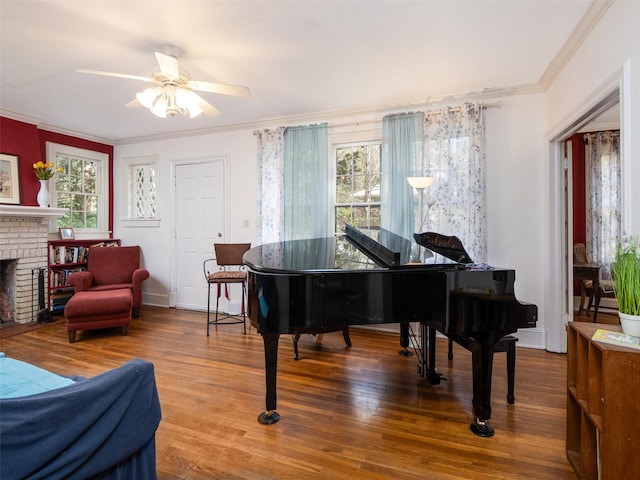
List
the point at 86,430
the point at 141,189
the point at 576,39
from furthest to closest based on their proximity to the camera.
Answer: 1. the point at 141,189
2. the point at 576,39
3. the point at 86,430

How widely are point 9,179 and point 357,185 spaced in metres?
4.27

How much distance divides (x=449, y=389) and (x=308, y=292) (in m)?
1.45

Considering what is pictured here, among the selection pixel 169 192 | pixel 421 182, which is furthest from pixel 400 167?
pixel 169 192

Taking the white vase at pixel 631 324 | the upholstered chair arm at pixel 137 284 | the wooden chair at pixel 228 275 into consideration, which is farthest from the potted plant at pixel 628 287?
the upholstered chair arm at pixel 137 284

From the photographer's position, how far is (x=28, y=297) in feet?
13.2

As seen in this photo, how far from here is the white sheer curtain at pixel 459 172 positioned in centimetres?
324

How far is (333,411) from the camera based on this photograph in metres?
2.07

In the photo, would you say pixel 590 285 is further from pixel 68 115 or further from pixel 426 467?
pixel 68 115

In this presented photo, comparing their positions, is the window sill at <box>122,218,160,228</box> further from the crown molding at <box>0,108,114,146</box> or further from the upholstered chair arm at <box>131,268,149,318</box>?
the crown molding at <box>0,108,114,146</box>

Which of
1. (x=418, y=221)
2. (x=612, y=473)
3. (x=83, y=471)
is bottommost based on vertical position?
(x=612, y=473)

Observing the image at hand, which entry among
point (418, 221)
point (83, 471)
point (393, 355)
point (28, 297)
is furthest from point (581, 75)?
point (28, 297)

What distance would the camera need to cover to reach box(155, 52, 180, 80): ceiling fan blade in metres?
2.13

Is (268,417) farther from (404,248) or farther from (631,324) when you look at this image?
(631,324)

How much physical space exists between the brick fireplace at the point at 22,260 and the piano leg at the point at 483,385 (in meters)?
5.05
